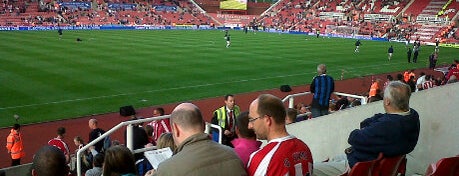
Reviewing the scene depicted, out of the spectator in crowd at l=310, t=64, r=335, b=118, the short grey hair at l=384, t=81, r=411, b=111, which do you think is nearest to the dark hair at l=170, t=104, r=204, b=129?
the short grey hair at l=384, t=81, r=411, b=111

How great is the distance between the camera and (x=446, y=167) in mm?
4258

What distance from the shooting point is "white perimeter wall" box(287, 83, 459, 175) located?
20.1 ft

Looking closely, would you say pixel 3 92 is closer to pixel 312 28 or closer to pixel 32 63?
pixel 32 63

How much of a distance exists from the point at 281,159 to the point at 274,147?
11 centimetres

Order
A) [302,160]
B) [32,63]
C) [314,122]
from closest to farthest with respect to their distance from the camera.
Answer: [302,160] → [314,122] → [32,63]

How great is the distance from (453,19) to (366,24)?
435 inches

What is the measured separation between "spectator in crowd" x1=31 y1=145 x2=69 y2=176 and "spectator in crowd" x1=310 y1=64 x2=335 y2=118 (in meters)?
7.06

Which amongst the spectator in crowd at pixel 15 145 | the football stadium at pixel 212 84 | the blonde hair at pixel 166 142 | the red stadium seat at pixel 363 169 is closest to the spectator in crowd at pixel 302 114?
the football stadium at pixel 212 84

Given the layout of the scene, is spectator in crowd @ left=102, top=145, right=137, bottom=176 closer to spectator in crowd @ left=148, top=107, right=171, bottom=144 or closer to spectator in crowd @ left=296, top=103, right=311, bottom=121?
spectator in crowd @ left=148, top=107, right=171, bottom=144

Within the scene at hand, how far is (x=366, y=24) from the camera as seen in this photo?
6209 cm

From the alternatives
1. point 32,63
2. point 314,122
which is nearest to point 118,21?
point 32,63

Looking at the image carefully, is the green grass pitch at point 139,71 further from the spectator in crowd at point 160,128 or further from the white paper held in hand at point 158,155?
the white paper held in hand at point 158,155

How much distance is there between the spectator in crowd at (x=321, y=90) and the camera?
9.73m

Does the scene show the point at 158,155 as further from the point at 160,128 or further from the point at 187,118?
the point at 160,128
